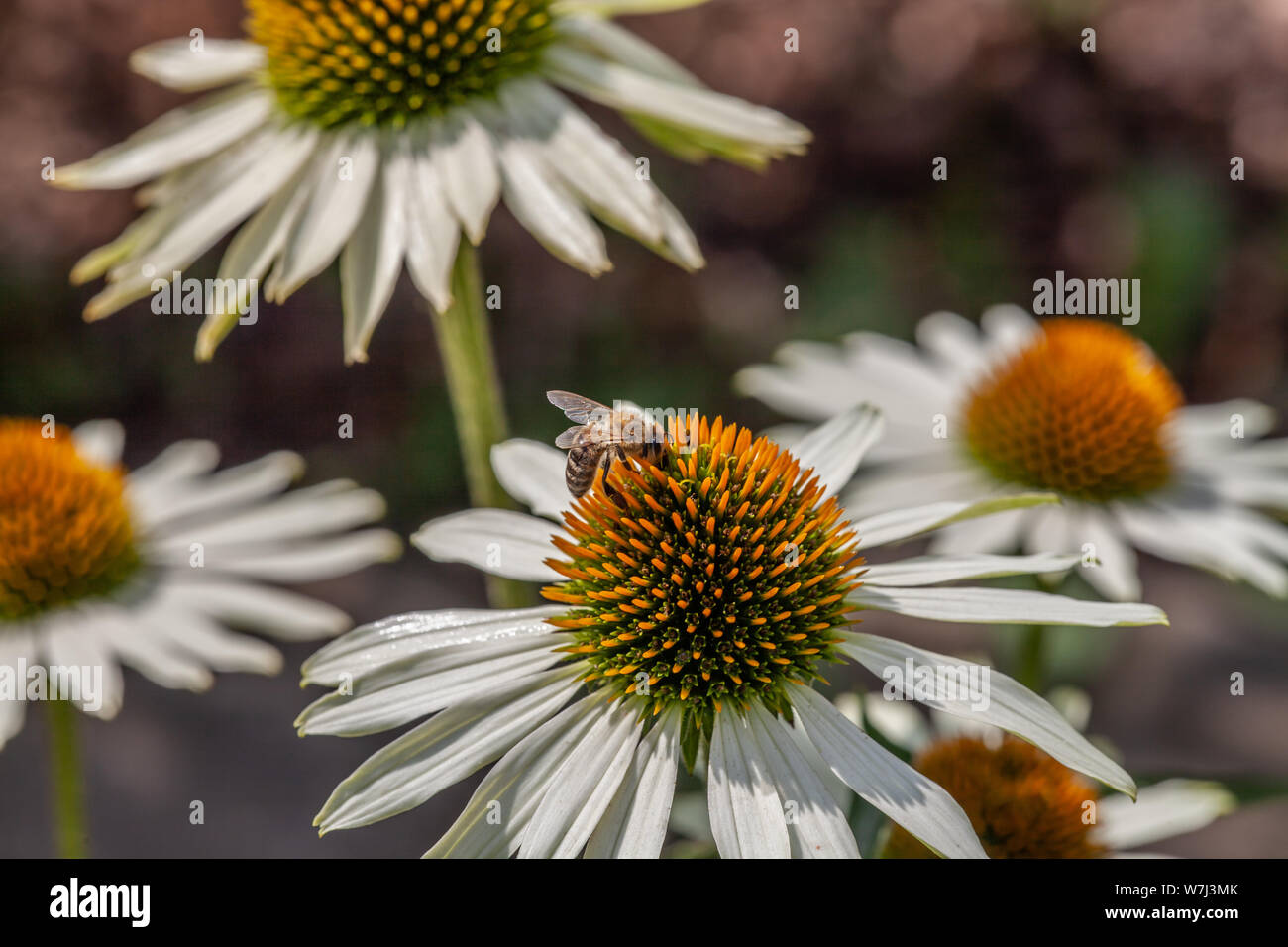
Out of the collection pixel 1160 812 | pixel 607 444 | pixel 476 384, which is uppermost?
pixel 476 384

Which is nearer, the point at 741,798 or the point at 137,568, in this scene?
the point at 741,798

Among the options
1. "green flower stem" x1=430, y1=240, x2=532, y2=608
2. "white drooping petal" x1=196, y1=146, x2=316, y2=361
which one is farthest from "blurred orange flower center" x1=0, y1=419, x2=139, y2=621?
"green flower stem" x1=430, y1=240, x2=532, y2=608

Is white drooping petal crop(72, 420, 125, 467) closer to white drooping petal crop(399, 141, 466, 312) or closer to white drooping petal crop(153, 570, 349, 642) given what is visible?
white drooping petal crop(153, 570, 349, 642)

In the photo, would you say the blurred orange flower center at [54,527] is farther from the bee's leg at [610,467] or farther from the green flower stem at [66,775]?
the bee's leg at [610,467]

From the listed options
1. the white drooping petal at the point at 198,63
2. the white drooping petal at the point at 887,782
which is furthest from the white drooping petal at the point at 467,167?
the white drooping petal at the point at 887,782

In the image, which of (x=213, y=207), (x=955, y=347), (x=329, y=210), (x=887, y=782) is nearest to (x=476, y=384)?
(x=329, y=210)

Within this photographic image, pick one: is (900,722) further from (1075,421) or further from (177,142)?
(177,142)
